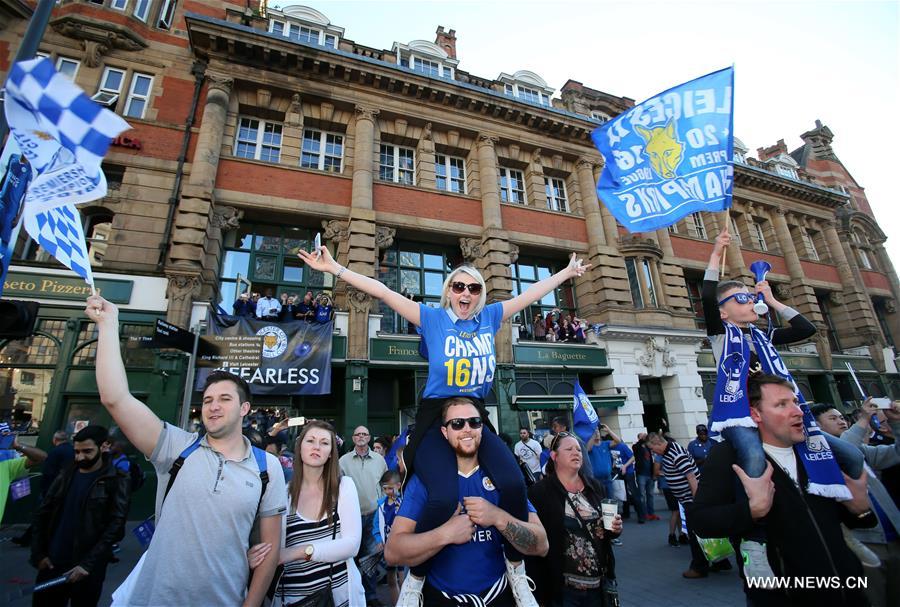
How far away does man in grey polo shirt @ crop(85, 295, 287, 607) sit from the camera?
6.96 feet

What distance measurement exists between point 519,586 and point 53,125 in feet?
11.9

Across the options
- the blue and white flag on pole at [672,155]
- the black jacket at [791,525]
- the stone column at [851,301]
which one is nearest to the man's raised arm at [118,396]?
the black jacket at [791,525]

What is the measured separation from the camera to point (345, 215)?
1374cm

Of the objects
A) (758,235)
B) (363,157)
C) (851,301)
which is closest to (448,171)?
(363,157)

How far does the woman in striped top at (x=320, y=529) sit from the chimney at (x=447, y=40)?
22.6 m

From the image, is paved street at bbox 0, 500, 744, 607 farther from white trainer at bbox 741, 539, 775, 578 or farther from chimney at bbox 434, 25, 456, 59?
chimney at bbox 434, 25, 456, 59

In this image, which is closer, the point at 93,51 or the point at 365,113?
the point at 93,51

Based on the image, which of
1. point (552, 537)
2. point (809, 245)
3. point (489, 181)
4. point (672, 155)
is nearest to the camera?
point (552, 537)

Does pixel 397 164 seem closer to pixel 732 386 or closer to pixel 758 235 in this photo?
pixel 732 386

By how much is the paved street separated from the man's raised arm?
13.3 ft

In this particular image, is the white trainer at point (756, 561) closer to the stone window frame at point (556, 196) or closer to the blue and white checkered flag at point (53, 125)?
the blue and white checkered flag at point (53, 125)

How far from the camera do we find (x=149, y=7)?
14.4 m

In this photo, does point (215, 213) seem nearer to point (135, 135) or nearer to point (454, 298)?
A: point (135, 135)

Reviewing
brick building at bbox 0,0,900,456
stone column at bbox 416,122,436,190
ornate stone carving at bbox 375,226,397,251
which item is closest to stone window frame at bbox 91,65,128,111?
brick building at bbox 0,0,900,456
